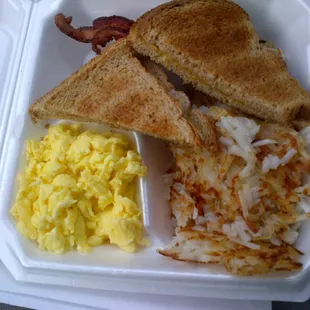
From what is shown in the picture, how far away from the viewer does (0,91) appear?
6.91 feet

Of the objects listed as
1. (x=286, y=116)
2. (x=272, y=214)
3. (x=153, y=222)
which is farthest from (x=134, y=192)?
(x=286, y=116)

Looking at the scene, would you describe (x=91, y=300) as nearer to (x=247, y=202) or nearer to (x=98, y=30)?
(x=247, y=202)

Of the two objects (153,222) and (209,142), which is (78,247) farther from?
(209,142)

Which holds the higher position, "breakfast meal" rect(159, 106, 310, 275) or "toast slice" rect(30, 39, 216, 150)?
"toast slice" rect(30, 39, 216, 150)

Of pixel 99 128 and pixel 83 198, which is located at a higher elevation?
pixel 99 128

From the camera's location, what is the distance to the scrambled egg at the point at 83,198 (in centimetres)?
157

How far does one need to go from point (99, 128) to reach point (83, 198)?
37 cm

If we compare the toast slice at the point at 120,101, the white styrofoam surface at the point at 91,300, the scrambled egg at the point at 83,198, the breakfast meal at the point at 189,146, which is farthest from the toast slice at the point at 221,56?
the white styrofoam surface at the point at 91,300

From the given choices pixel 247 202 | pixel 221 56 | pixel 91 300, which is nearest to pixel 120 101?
pixel 221 56

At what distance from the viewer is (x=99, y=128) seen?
6.04 ft

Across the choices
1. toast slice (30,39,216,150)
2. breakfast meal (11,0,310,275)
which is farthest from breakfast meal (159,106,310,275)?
toast slice (30,39,216,150)

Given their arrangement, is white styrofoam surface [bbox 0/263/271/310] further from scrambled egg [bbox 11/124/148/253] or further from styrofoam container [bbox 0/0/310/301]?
scrambled egg [bbox 11/124/148/253]

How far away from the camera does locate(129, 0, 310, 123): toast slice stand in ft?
5.50

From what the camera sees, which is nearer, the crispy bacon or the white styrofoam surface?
the white styrofoam surface
